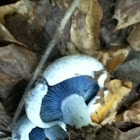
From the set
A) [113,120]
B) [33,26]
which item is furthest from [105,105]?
[33,26]

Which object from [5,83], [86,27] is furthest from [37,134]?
[86,27]

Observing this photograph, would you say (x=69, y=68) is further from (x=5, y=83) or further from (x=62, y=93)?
(x=5, y=83)

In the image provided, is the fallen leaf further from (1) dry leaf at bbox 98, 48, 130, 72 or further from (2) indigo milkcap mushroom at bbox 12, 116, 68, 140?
(2) indigo milkcap mushroom at bbox 12, 116, 68, 140

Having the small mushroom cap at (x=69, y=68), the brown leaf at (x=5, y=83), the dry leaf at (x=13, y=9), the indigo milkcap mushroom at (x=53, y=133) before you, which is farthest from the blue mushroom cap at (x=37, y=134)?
the dry leaf at (x=13, y=9)

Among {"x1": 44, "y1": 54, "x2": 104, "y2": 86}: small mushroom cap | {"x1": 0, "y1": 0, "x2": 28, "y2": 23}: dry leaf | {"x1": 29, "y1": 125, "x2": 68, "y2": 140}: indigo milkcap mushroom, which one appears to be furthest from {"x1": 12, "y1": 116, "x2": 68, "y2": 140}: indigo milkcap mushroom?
{"x1": 0, "y1": 0, "x2": 28, "y2": 23}: dry leaf

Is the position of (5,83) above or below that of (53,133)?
above

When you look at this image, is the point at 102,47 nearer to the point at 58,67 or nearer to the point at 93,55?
the point at 93,55
